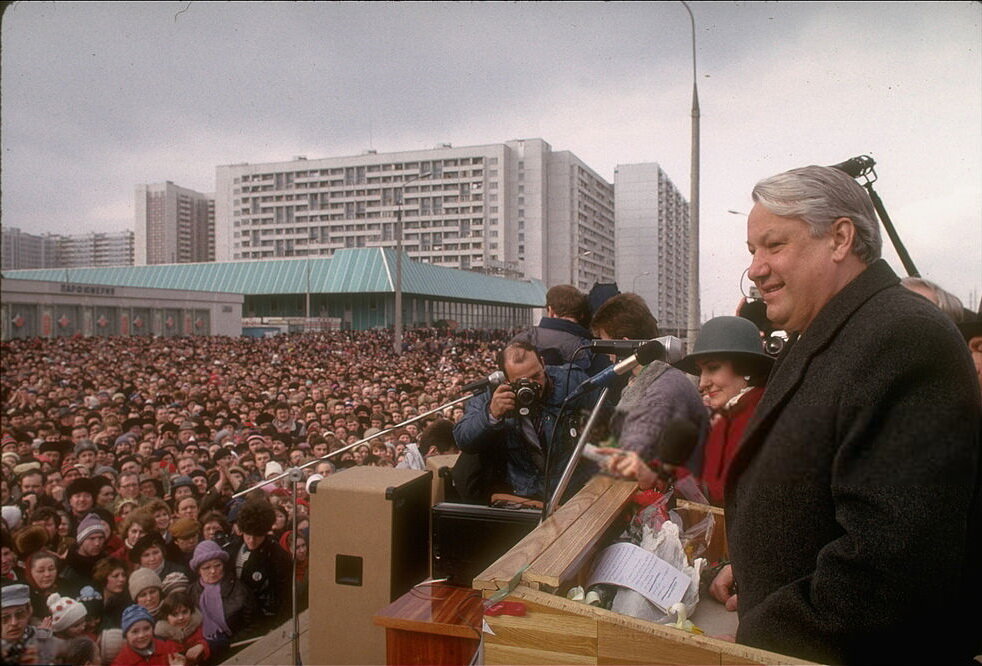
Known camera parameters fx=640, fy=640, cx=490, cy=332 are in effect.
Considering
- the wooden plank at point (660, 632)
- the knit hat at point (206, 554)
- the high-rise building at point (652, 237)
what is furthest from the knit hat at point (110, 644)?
the high-rise building at point (652, 237)

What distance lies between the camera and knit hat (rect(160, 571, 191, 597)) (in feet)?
14.0

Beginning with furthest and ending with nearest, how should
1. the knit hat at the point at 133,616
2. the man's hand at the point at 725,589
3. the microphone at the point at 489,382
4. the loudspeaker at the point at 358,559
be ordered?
1. the knit hat at the point at 133,616
2. the loudspeaker at the point at 358,559
3. the microphone at the point at 489,382
4. the man's hand at the point at 725,589

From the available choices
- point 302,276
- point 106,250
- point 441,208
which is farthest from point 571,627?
point 106,250

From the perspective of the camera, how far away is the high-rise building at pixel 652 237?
30.5 m

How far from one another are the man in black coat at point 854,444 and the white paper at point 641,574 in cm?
88

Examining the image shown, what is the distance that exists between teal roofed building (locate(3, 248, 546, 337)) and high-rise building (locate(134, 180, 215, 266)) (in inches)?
838

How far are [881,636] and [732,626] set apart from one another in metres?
1.01

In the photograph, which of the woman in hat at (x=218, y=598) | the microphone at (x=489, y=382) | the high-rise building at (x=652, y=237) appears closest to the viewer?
the microphone at (x=489, y=382)

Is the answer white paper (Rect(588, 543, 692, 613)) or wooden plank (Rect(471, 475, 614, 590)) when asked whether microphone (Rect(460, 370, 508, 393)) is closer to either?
wooden plank (Rect(471, 475, 614, 590))

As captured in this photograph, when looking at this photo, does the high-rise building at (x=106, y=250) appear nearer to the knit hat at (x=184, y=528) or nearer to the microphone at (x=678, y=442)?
the knit hat at (x=184, y=528)

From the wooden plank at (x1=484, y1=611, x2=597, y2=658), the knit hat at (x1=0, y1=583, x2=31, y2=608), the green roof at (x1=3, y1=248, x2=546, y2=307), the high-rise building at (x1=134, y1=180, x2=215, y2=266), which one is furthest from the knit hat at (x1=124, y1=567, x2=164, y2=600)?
the high-rise building at (x1=134, y1=180, x2=215, y2=266)

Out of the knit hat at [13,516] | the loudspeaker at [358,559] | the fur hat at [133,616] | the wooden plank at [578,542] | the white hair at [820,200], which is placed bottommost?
the fur hat at [133,616]

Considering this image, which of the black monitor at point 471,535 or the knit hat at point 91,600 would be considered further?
the knit hat at point 91,600

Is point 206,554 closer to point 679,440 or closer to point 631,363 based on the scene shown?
point 631,363
